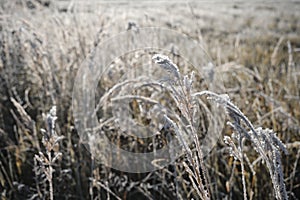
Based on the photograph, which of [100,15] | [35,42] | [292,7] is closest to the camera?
[35,42]

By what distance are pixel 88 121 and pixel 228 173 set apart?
2.29ft

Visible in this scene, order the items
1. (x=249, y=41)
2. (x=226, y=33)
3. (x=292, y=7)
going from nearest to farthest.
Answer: (x=249, y=41) → (x=226, y=33) → (x=292, y=7)

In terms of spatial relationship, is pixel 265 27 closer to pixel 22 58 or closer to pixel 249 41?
pixel 249 41

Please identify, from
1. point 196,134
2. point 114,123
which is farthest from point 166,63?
point 114,123

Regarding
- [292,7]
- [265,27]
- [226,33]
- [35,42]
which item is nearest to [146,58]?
[35,42]

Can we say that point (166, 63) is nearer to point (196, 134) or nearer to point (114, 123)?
point (196, 134)

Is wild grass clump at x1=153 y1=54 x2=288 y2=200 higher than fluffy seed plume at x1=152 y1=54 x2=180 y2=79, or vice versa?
fluffy seed plume at x1=152 y1=54 x2=180 y2=79

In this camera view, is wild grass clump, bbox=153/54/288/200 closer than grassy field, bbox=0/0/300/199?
Yes

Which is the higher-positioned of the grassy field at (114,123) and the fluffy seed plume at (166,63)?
the fluffy seed plume at (166,63)

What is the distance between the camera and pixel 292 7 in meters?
10.5

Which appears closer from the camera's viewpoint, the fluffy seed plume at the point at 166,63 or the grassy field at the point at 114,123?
the fluffy seed plume at the point at 166,63

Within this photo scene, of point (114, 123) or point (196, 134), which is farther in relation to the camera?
point (114, 123)

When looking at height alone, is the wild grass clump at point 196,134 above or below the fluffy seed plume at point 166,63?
below

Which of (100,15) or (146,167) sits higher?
(100,15)
